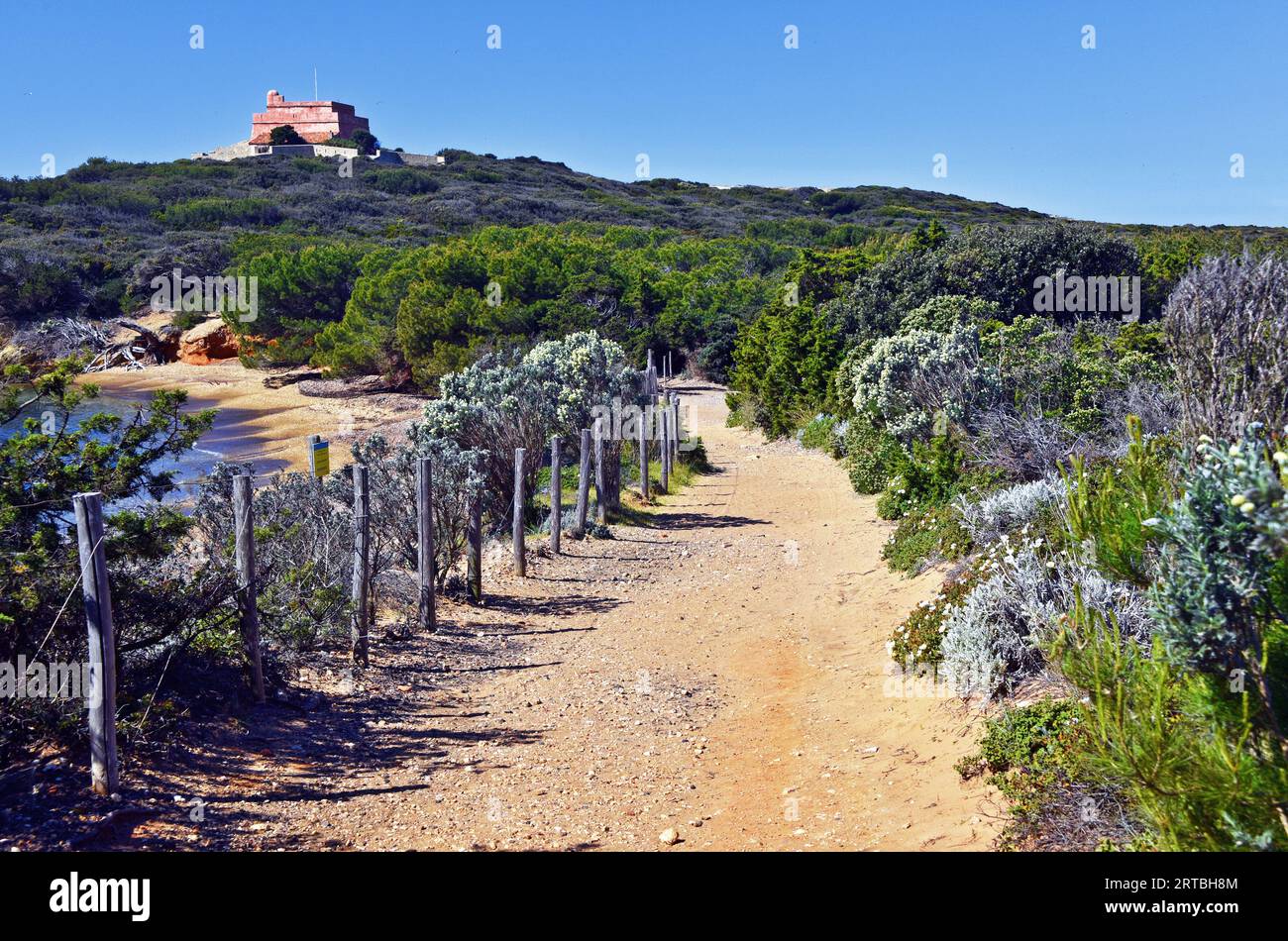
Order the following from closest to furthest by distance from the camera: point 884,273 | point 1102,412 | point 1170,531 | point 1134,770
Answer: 1. point 1170,531
2. point 1134,770
3. point 1102,412
4. point 884,273

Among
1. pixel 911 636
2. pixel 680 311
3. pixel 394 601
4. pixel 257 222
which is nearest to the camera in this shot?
pixel 911 636

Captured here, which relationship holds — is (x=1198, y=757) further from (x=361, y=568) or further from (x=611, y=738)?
(x=361, y=568)

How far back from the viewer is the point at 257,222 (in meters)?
59.9

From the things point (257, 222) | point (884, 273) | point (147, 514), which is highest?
point (257, 222)

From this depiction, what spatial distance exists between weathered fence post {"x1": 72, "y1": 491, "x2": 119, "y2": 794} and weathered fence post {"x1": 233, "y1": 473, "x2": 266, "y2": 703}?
4.76 ft

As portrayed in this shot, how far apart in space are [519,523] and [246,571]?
16.7ft

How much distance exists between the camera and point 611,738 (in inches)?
277

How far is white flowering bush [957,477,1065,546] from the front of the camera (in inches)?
341

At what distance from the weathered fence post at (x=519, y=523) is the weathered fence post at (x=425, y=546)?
6.68 ft

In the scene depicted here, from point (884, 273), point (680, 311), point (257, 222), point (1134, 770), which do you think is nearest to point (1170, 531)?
point (1134, 770)

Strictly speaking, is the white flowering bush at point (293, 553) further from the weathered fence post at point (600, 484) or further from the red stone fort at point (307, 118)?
the red stone fort at point (307, 118)

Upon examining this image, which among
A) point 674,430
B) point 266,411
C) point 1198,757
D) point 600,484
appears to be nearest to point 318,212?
point 266,411
